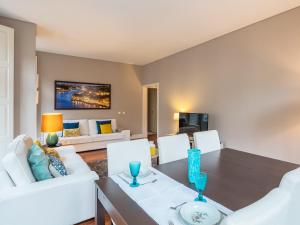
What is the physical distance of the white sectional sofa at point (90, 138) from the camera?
457 centimetres

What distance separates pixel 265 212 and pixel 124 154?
4.12 feet

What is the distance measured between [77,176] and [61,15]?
2561mm

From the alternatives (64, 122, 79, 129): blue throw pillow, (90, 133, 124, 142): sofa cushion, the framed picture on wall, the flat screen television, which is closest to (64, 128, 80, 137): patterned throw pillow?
(64, 122, 79, 129): blue throw pillow

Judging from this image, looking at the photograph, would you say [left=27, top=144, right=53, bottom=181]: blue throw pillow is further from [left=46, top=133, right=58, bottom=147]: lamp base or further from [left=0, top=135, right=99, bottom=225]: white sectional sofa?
[left=46, top=133, right=58, bottom=147]: lamp base

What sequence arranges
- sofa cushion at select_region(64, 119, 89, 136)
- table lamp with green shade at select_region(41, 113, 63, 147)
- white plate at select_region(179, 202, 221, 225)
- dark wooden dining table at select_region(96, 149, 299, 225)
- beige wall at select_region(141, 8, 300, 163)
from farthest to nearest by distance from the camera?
sofa cushion at select_region(64, 119, 89, 136), table lamp with green shade at select_region(41, 113, 63, 147), beige wall at select_region(141, 8, 300, 163), dark wooden dining table at select_region(96, 149, 299, 225), white plate at select_region(179, 202, 221, 225)

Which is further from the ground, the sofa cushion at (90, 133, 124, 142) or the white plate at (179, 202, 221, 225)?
the white plate at (179, 202, 221, 225)

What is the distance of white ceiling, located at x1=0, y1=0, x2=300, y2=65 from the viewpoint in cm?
255

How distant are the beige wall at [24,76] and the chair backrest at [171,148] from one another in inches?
99.3

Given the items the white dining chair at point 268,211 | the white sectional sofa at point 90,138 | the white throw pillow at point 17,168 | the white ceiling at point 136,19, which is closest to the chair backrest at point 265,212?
the white dining chair at point 268,211

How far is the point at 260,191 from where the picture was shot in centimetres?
117

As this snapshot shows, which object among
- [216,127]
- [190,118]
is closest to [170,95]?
[190,118]

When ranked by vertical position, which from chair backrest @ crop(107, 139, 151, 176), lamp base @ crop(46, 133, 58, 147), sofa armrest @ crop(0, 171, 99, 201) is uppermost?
chair backrest @ crop(107, 139, 151, 176)

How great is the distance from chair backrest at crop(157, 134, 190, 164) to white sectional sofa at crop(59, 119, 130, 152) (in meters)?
3.35

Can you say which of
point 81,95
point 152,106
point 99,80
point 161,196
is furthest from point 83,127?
point 161,196
